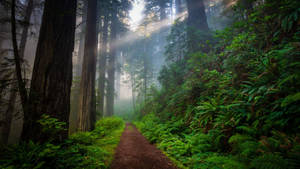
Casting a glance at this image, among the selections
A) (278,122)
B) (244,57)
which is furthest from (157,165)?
(244,57)

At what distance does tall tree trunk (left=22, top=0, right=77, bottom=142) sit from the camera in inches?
118

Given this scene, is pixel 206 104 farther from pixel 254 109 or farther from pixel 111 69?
pixel 111 69

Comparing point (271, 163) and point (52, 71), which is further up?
point (52, 71)

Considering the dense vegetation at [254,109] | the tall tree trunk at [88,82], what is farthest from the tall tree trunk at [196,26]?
the tall tree trunk at [88,82]

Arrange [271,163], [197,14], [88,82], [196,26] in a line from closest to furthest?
[271,163] < [88,82] < [196,26] < [197,14]

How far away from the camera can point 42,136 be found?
3016 millimetres

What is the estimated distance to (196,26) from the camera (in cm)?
1059

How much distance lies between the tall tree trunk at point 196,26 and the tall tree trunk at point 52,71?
26.0ft

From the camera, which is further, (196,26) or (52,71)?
(196,26)

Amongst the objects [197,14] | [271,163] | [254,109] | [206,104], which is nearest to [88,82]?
[206,104]

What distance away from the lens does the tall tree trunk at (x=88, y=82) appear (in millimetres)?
6391

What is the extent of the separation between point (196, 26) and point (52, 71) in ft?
34.7

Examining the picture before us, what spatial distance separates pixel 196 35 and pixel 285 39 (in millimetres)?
5938

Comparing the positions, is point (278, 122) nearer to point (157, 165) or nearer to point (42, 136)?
point (157, 165)
